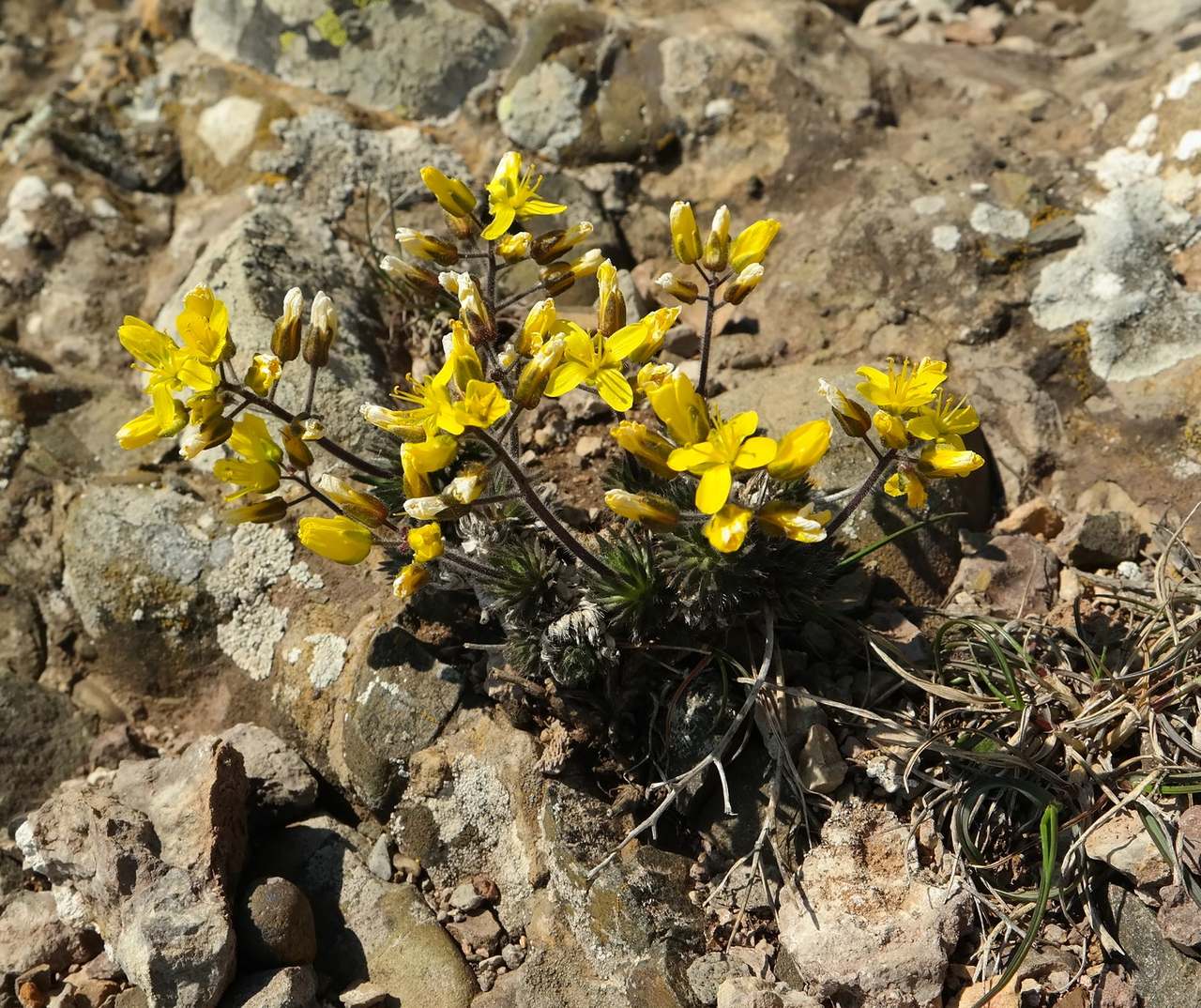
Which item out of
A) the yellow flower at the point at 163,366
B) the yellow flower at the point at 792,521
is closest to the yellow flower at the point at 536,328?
the yellow flower at the point at 792,521

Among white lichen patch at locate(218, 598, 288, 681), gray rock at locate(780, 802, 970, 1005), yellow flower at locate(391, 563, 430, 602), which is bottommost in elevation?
gray rock at locate(780, 802, 970, 1005)

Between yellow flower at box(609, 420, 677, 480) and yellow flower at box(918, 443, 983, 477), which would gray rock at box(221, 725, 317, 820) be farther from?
yellow flower at box(918, 443, 983, 477)

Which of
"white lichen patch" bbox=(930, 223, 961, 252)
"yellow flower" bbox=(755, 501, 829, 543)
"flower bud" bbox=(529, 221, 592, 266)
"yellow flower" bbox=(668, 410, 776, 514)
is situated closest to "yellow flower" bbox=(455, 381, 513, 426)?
"yellow flower" bbox=(668, 410, 776, 514)

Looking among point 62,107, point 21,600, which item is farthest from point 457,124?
point 21,600

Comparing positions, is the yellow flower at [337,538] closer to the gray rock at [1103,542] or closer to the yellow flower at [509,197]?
the yellow flower at [509,197]

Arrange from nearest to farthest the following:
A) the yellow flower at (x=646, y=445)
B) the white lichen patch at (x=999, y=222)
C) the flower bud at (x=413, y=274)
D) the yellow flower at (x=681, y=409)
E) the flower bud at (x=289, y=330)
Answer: the yellow flower at (x=681, y=409), the yellow flower at (x=646, y=445), the flower bud at (x=289, y=330), the flower bud at (x=413, y=274), the white lichen patch at (x=999, y=222)
